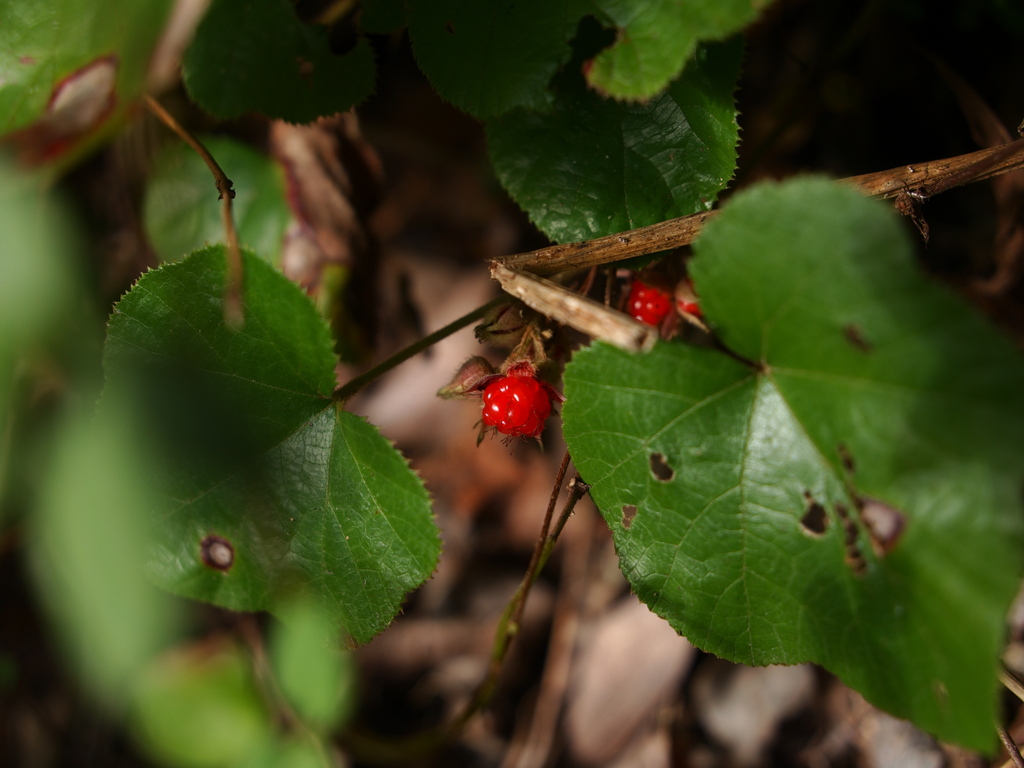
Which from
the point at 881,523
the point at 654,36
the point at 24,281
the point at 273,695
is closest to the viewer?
the point at 24,281

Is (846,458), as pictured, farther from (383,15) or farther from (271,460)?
(383,15)

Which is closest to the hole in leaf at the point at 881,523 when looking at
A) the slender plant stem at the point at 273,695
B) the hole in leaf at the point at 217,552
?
the hole in leaf at the point at 217,552

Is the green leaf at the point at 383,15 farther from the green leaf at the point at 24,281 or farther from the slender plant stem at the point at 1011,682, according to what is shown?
the slender plant stem at the point at 1011,682

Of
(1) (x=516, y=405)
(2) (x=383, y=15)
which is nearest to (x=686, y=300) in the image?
(1) (x=516, y=405)

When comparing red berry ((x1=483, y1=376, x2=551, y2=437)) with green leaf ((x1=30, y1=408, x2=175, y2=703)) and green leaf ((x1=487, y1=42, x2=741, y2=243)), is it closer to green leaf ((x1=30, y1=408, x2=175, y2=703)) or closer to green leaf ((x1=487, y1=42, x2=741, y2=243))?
green leaf ((x1=487, y1=42, x2=741, y2=243))

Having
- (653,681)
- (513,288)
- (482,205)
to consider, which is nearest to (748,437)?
(513,288)
